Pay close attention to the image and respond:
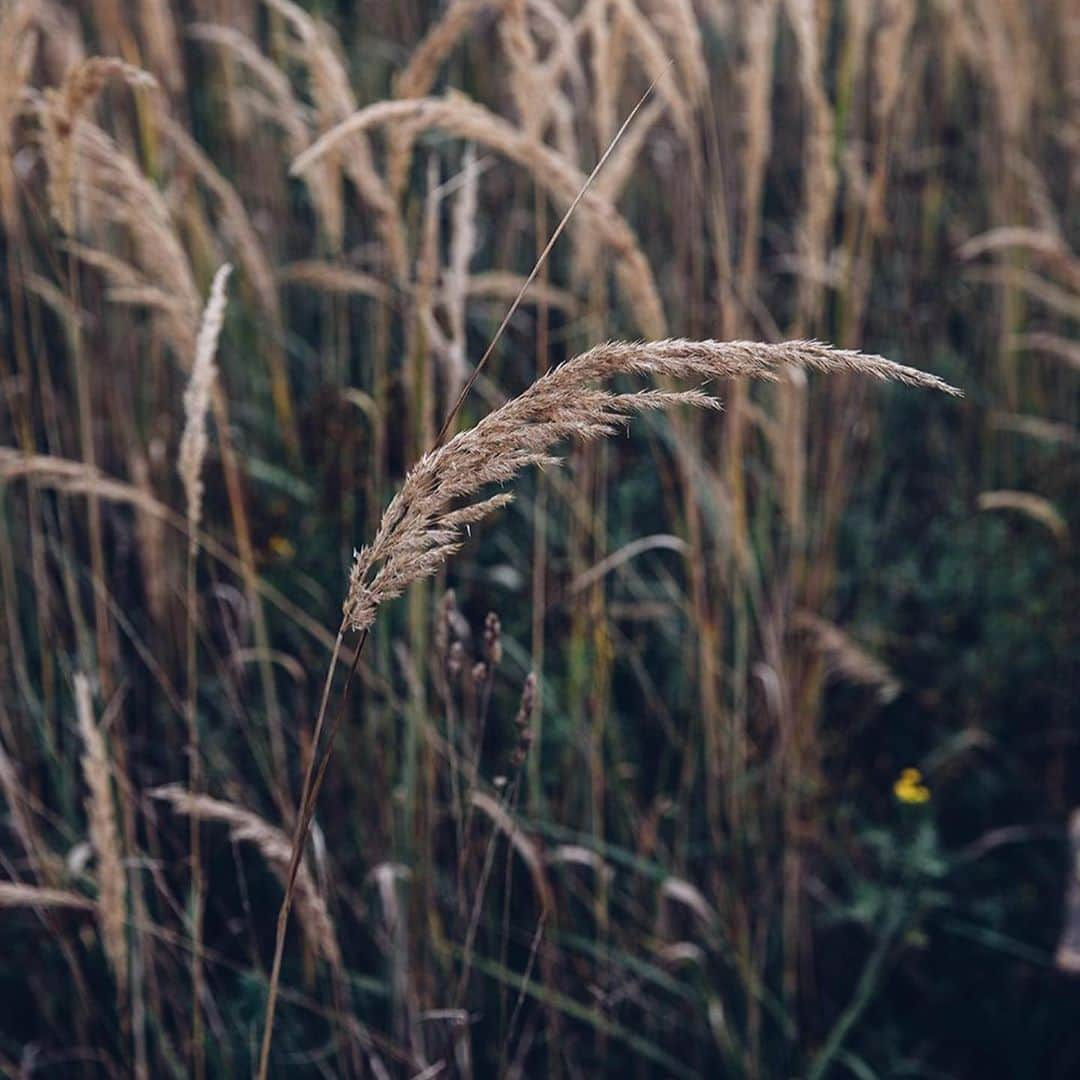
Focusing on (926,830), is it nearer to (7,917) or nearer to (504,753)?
(504,753)

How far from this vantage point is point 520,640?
197 centimetres

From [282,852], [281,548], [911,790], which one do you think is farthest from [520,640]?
[282,852]

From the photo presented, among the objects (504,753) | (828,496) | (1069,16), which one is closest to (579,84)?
(828,496)

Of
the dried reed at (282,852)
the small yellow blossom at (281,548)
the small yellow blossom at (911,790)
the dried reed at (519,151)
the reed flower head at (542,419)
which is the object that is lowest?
the small yellow blossom at (911,790)

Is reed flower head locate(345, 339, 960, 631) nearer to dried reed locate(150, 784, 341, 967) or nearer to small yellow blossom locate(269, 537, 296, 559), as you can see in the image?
dried reed locate(150, 784, 341, 967)

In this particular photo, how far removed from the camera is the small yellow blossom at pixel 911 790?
1.76 metres

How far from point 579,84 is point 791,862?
1.15 meters

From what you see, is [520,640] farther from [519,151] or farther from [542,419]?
[542,419]

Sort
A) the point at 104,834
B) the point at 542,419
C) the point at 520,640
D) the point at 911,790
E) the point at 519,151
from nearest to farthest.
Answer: the point at 542,419, the point at 104,834, the point at 519,151, the point at 911,790, the point at 520,640

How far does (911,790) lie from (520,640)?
2.20 feet

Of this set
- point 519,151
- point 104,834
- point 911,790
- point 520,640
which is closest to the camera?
point 104,834

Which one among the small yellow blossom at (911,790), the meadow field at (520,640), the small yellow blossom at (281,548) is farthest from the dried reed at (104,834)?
the small yellow blossom at (911,790)

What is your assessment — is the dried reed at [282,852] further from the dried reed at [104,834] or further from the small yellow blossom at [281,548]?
the small yellow blossom at [281,548]

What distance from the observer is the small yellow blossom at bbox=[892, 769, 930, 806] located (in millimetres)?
1756
